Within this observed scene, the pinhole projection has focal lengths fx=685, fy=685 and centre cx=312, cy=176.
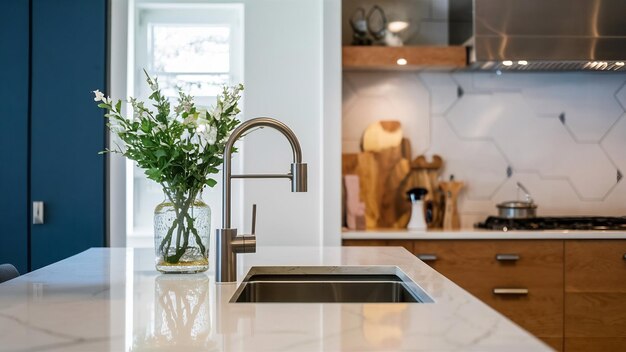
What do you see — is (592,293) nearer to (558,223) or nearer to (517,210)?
(558,223)

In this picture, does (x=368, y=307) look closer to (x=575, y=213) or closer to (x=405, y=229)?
(x=405, y=229)

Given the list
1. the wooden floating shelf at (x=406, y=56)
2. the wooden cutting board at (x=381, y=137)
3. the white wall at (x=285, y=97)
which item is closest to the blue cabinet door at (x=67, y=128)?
the white wall at (x=285, y=97)

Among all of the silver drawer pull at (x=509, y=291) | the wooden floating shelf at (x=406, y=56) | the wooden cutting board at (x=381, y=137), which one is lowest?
the silver drawer pull at (x=509, y=291)

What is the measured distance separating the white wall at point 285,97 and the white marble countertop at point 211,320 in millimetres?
1745

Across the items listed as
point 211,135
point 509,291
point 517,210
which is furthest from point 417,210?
point 211,135

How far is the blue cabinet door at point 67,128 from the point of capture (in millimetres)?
3240

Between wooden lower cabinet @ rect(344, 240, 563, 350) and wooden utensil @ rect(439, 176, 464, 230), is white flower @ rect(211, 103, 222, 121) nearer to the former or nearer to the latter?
wooden lower cabinet @ rect(344, 240, 563, 350)

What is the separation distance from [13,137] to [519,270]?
8.15 feet

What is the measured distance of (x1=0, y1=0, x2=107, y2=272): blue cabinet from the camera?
127 inches

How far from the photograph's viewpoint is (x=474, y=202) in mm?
3818

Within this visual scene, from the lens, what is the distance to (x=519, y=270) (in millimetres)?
3295

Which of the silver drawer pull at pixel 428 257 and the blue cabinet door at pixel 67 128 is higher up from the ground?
the blue cabinet door at pixel 67 128

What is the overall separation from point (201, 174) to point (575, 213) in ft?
9.04

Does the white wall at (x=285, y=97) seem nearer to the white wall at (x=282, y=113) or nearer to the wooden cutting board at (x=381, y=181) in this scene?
the white wall at (x=282, y=113)
